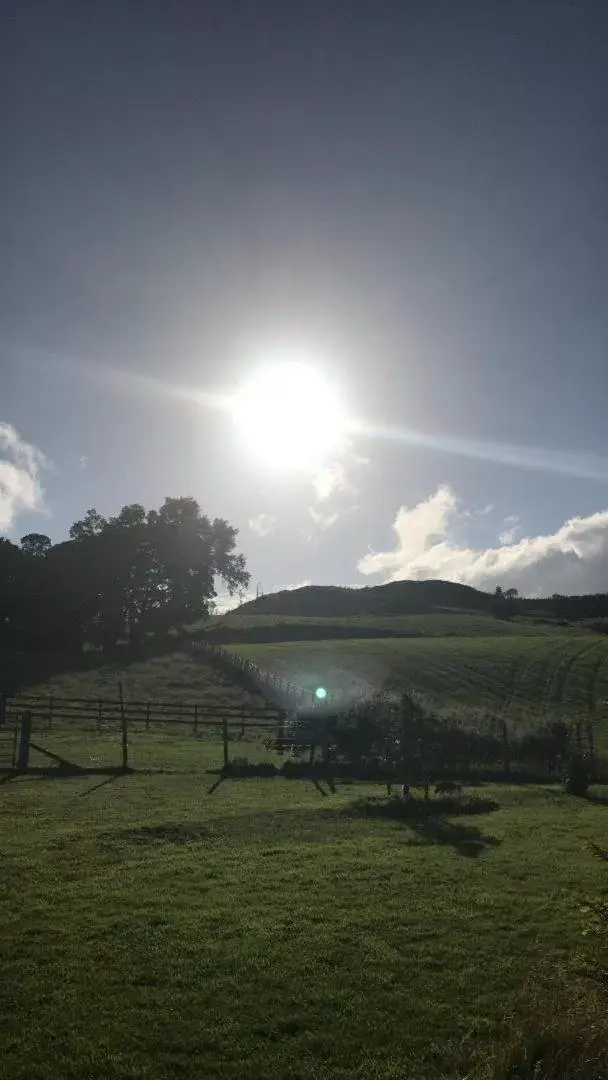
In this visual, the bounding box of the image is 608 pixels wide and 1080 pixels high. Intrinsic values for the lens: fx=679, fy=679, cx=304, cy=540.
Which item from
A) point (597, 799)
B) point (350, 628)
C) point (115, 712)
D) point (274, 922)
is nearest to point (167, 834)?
point (274, 922)

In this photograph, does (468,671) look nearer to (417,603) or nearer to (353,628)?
(353,628)

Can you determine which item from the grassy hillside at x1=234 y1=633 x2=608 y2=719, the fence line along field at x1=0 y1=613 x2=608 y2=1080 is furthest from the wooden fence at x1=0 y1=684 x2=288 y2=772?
the grassy hillside at x1=234 y1=633 x2=608 y2=719

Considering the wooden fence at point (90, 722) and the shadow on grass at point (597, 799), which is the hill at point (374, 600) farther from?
the shadow on grass at point (597, 799)

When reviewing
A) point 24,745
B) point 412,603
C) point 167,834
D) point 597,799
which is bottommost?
point 597,799

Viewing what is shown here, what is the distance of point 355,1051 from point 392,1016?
78 centimetres

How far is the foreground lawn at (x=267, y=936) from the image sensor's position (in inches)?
277

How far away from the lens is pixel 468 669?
64125mm

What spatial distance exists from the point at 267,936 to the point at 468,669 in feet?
187

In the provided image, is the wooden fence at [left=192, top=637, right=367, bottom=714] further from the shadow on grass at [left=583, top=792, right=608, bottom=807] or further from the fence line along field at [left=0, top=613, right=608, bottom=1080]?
the fence line along field at [left=0, top=613, right=608, bottom=1080]

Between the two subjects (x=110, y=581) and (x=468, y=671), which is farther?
(x=110, y=581)

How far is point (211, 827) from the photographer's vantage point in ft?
53.0

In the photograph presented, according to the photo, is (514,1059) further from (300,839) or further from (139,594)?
(139,594)

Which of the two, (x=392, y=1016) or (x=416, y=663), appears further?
(x=416, y=663)

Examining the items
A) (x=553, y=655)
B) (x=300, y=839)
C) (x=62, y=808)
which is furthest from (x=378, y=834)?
(x=553, y=655)
